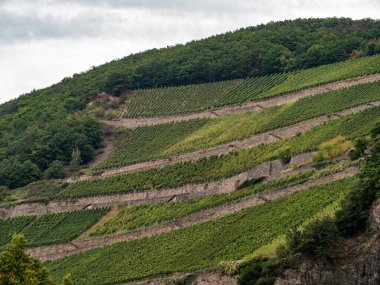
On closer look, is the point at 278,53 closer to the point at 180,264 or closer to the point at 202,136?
the point at 202,136

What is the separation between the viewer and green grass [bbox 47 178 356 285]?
72.9 meters

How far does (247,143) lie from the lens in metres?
101

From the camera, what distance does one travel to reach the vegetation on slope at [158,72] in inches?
4717

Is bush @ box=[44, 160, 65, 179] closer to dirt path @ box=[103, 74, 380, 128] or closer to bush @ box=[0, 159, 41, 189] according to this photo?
bush @ box=[0, 159, 41, 189]

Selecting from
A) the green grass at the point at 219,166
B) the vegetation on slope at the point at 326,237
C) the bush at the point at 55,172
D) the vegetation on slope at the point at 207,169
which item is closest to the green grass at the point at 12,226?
the vegetation on slope at the point at 207,169

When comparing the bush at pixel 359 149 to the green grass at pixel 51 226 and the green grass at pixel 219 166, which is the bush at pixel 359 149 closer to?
the green grass at pixel 219 166

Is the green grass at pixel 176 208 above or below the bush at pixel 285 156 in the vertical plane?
below

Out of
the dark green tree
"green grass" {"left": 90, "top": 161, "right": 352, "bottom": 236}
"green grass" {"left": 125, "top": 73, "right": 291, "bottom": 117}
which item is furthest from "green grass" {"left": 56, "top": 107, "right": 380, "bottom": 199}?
"green grass" {"left": 125, "top": 73, "right": 291, "bottom": 117}

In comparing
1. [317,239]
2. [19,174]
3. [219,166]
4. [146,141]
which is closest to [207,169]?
[219,166]

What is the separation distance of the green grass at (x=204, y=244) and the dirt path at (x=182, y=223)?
1.10 metres

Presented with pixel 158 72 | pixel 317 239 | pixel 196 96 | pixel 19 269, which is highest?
pixel 158 72

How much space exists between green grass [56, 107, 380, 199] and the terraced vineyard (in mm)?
14391

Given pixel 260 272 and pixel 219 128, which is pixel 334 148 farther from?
pixel 219 128

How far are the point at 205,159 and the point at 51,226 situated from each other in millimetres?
13248
